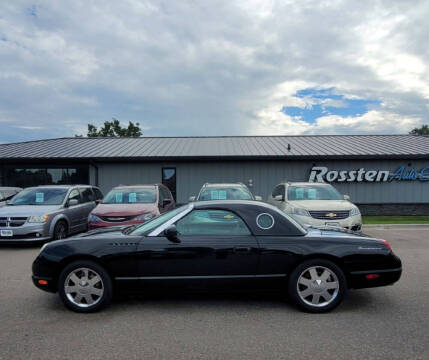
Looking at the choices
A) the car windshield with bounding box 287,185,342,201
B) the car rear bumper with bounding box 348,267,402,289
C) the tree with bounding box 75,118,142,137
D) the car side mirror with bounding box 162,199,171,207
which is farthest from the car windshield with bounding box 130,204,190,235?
the tree with bounding box 75,118,142,137

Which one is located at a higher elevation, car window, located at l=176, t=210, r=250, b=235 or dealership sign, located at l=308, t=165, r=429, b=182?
dealership sign, located at l=308, t=165, r=429, b=182

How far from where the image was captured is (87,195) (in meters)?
11.0

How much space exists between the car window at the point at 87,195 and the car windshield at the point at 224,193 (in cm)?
402

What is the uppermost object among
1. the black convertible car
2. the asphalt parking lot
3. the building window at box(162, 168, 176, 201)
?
the building window at box(162, 168, 176, 201)

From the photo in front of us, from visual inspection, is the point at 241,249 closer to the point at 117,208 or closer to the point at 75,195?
the point at 117,208

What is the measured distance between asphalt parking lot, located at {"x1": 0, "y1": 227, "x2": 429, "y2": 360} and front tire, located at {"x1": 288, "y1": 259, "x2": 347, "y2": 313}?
130 mm

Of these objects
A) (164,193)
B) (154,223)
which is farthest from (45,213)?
(154,223)

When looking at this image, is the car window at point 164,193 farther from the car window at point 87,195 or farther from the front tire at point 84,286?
the front tire at point 84,286

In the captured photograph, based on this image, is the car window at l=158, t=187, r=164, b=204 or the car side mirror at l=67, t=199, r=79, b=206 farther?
the car side mirror at l=67, t=199, r=79, b=206

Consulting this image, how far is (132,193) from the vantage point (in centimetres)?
938

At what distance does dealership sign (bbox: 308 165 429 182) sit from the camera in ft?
52.4

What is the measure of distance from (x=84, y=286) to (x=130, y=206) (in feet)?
15.0

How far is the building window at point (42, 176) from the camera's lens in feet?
54.3

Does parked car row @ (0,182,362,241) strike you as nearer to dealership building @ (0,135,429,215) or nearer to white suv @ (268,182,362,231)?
white suv @ (268,182,362,231)
